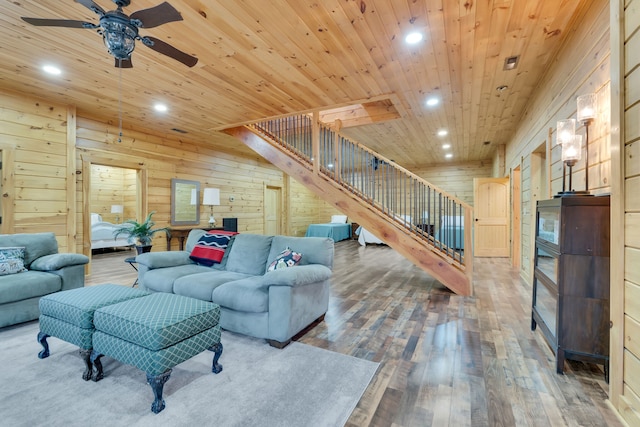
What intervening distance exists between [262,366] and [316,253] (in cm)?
112

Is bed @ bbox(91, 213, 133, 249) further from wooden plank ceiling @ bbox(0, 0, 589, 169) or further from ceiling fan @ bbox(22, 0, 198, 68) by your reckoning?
ceiling fan @ bbox(22, 0, 198, 68)

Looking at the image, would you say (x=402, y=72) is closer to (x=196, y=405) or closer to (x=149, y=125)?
(x=196, y=405)

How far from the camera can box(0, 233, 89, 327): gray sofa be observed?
102 inches

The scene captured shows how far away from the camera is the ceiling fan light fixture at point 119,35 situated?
1813 mm

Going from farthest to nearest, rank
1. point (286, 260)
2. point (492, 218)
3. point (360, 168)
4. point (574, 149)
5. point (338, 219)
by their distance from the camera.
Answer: point (338, 219), point (492, 218), point (360, 168), point (286, 260), point (574, 149)

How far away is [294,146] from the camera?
17.7ft

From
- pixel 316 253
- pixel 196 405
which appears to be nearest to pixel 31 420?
pixel 196 405

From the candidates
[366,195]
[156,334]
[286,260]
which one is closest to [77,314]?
[156,334]

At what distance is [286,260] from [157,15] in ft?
6.72

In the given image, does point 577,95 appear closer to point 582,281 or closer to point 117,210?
point 582,281

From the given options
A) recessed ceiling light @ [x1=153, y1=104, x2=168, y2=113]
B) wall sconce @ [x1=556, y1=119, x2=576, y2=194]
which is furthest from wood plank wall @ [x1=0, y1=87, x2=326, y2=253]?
wall sconce @ [x1=556, y1=119, x2=576, y2=194]

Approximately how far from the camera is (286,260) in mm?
2711

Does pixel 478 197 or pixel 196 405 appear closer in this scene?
pixel 196 405

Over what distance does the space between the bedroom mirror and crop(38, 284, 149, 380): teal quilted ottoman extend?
397 cm
